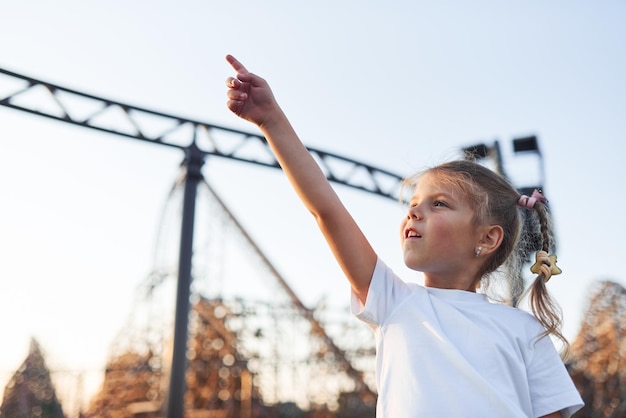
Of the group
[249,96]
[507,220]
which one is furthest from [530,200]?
[249,96]

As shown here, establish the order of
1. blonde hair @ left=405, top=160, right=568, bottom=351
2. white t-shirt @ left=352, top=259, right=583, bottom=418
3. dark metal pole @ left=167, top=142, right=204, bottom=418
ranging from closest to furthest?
1. white t-shirt @ left=352, top=259, right=583, bottom=418
2. blonde hair @ left=405, top=160, right=568, bottom=351
3. dark metal pole @ left=167, top=142, right=204, bottom=418

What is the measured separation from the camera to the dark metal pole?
4.80 meters

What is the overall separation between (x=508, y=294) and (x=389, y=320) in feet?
1.26

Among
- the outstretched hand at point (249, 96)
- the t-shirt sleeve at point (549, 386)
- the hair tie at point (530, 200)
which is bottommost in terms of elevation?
the t-shirt sleeve at point (549, 386)

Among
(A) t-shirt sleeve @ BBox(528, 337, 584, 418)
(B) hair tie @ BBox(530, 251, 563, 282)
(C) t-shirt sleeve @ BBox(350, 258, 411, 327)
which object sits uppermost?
(B) hair tie @ BBox(530, 251, 563, 282)

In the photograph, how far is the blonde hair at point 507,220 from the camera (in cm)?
135

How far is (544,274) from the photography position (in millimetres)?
1380

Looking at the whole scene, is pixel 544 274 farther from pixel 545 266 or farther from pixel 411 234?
pixel 411 234

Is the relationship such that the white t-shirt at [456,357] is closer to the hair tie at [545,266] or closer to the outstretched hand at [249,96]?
the hair tie at [545,266]

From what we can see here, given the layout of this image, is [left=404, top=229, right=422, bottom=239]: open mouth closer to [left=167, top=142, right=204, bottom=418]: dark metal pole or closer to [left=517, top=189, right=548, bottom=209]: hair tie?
[left=517, top=189, right=548, bottom=209]: hair tie

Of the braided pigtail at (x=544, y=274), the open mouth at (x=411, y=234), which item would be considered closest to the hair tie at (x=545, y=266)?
the braided pigtail at (x=544, y=274)

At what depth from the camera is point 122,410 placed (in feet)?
33.4

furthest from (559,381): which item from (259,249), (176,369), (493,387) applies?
(259,249)

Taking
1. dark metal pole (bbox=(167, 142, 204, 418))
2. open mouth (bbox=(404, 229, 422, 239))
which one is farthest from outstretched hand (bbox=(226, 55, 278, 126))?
dark metal pole (bbox=(167, 142, 204, 418))
